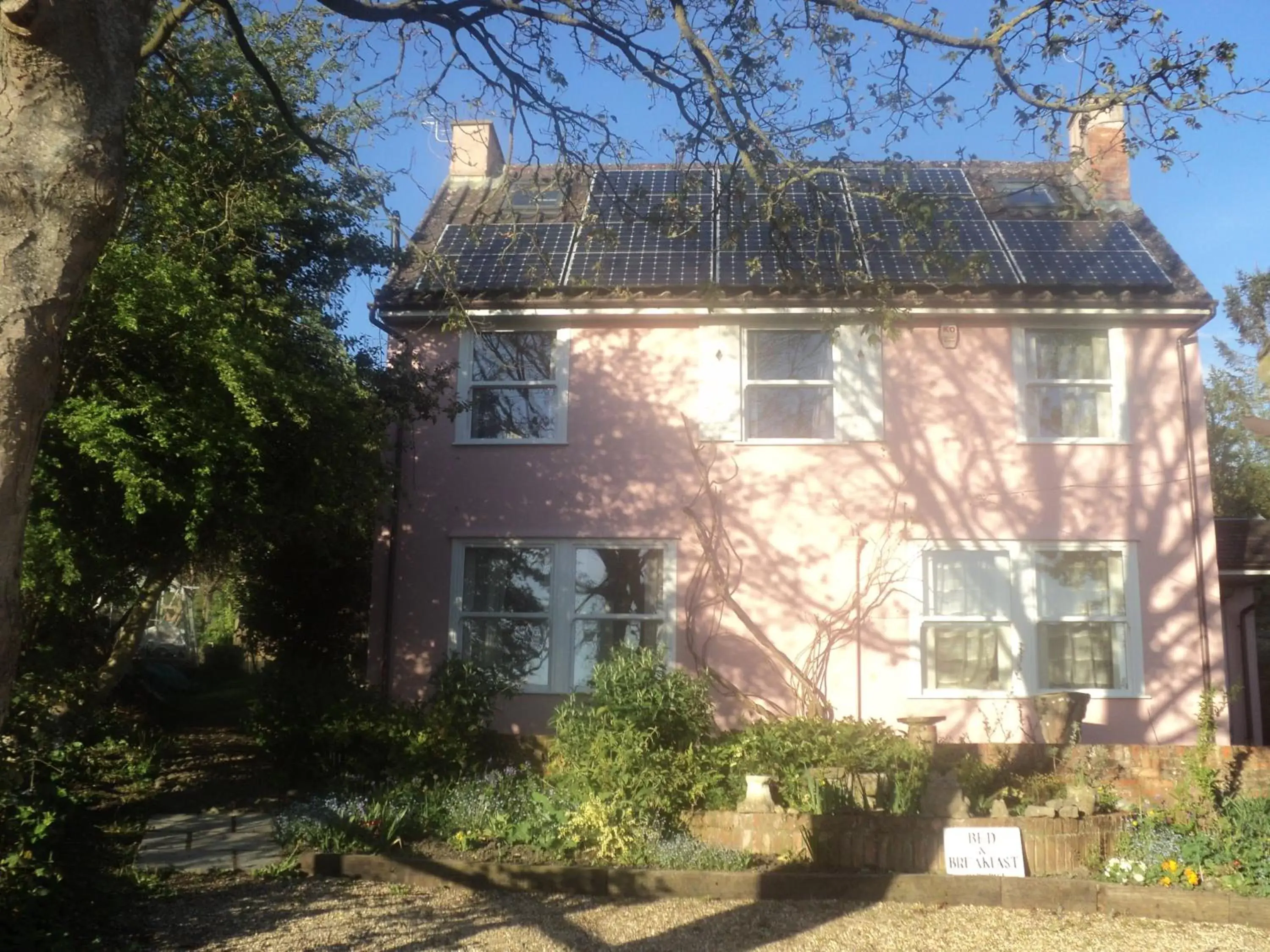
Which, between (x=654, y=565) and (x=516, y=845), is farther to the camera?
(x=654, y=565)

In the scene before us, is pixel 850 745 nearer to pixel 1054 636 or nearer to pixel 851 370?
pixel 1054 636

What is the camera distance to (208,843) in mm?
8625

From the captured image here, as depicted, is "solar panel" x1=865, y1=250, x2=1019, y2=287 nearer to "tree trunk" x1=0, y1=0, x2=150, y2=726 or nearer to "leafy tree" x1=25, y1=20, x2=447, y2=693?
"leafy tree" x1=25, y1=20, x2=447, y2=693

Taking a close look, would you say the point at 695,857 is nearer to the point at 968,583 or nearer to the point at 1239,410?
the point at 968,583

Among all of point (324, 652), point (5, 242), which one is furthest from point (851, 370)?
point (5, 242)

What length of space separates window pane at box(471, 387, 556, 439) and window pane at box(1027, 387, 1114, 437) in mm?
5411

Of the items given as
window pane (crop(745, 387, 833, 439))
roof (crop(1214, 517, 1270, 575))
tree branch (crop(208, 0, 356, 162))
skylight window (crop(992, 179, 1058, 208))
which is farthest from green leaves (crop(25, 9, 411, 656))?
roof (crop(1214, 517, 1270, 575))

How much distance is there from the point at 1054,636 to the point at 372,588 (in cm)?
756

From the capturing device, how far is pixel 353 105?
858 cm

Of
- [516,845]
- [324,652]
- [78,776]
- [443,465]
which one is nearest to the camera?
[78,776]

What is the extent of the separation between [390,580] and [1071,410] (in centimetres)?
783

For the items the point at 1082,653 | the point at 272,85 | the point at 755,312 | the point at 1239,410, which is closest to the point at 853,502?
the point at 755,312

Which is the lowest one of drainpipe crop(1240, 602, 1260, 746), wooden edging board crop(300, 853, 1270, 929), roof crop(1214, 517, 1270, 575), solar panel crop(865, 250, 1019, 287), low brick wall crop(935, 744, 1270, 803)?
wooden edging board crop(300, 853, 1270, 929)

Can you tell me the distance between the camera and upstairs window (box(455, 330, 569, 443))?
12.6m
